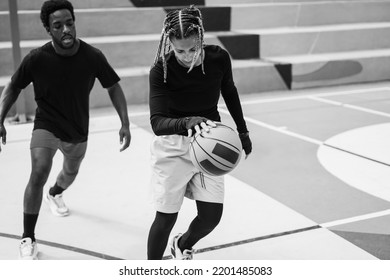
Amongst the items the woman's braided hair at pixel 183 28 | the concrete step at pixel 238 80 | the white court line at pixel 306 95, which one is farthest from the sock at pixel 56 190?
the white court line at pixel 306 95

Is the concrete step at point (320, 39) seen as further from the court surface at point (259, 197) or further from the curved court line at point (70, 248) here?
the curved court line at point (70, 248)

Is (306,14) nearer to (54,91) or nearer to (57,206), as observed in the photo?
(57,206)

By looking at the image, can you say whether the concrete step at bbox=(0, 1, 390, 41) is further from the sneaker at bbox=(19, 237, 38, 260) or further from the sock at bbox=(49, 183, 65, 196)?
the sneaker at bbox=(19, 237, 38, 260)

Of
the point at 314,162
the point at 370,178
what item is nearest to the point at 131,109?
the point at 314,162

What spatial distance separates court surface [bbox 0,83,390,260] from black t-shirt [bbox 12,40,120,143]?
1.97ft

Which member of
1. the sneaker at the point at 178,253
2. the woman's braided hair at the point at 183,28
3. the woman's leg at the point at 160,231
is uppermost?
the woman's braided hair at the point at 183,28

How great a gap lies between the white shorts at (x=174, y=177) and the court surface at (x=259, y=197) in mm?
537

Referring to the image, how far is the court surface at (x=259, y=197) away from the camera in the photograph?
Result: 2701 mm

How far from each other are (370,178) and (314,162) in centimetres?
49

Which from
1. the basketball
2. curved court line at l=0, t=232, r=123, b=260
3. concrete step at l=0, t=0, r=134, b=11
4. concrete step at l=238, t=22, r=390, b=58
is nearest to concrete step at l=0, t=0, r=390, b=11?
concrete step at l=0, t=0, r=134, b=11

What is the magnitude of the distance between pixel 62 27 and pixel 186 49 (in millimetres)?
805

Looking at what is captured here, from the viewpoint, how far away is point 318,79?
7090 mm

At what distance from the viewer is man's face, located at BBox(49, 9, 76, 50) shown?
8.16 feet

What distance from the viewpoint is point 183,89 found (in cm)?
210
